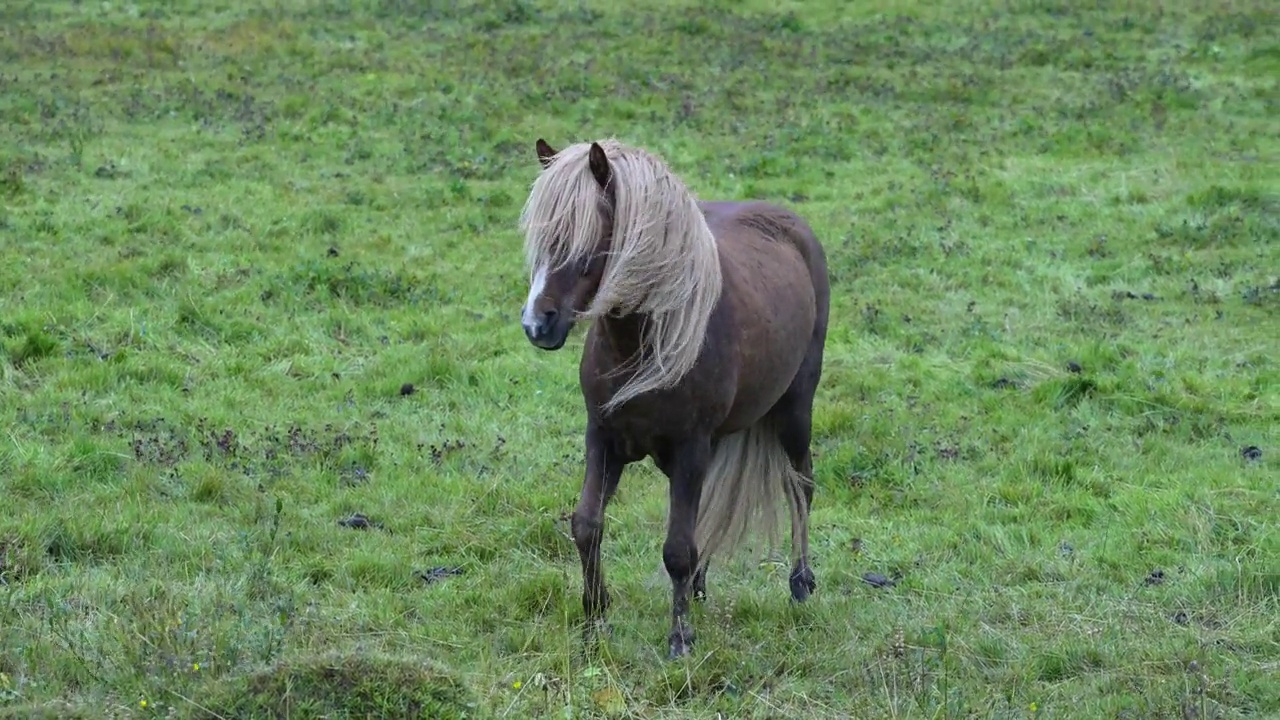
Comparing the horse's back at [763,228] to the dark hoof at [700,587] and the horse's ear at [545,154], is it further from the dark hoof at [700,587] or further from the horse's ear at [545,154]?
the dark hoof at [700,587]

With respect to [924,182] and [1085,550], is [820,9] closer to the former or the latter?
[924,182]

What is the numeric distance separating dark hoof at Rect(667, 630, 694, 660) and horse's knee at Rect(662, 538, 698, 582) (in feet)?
0.72

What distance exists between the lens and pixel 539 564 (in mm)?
6285

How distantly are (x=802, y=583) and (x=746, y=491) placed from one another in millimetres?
504

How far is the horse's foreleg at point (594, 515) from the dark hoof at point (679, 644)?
0.29 meters

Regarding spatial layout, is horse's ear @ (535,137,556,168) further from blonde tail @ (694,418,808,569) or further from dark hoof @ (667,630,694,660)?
dark hoof @ (667,630,694,660)

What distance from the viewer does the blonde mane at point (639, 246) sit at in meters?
4.77

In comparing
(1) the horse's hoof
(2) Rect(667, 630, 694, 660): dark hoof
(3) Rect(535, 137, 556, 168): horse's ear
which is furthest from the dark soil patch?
(3) Rect(535, 137, 556, 168): horse's ear

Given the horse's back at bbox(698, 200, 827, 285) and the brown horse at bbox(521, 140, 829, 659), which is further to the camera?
the horse's back at bbox(698, 200, 827, 285)

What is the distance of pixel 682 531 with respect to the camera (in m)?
5.30

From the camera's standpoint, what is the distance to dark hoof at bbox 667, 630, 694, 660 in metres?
5.24

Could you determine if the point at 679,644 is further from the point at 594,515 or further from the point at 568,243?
the point at 568,243

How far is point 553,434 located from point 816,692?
11.5ft

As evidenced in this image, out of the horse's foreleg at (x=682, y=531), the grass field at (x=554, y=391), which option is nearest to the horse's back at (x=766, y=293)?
the horse's foreleg at (x=682, y=531)
